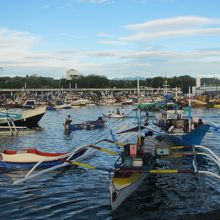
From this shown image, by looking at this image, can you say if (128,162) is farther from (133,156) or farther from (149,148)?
(149,148)

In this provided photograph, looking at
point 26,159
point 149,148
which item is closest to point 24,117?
point 26,159

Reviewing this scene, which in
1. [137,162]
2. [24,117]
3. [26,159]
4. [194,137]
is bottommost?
[26,159]

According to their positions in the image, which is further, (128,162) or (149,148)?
(149,148)

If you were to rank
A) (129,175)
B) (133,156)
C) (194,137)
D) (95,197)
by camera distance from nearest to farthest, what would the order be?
(129,175), (133,156), (95,197), (194,137)

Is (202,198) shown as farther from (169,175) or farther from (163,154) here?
(169,175)

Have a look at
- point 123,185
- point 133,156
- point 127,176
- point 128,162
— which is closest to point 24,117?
point 133,156

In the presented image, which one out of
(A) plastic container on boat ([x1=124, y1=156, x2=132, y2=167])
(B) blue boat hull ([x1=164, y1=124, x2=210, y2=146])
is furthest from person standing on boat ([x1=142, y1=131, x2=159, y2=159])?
(B) blue boat hull ([x1=164, y1=124, x2=210, y2=146])

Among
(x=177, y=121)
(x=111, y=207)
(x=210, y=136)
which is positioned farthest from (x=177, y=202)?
(x=210, y=136)

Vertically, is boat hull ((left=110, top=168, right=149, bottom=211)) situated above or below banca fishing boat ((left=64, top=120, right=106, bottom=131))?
above

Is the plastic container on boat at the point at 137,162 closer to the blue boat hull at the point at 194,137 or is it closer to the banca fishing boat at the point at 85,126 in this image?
the blue boat hull at the point at 194,137

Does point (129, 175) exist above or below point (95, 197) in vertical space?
above

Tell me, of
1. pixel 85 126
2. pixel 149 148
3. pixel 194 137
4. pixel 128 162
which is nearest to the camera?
pixel 128 162

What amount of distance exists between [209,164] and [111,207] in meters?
12.0

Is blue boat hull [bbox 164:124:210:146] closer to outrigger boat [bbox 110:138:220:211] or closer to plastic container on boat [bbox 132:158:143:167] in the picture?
outrigger boat [bbox 110:138:220:211]
